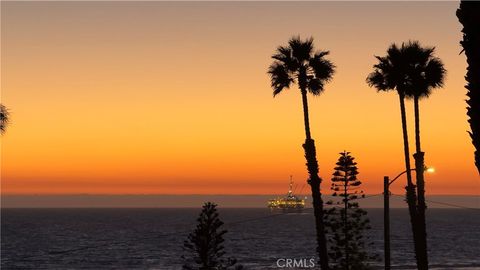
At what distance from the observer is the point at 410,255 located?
153500 millimetres

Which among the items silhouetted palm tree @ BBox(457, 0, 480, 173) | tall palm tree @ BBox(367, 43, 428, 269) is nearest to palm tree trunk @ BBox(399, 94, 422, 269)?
tall palm tree @ BBox(367, 43, 428, 269)

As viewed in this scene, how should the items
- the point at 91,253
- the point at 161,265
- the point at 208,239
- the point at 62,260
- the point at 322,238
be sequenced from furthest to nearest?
the point at 91,253 → the point at 62,260 → the point at 161,265 → the point at 208,239 → the point at 322,238

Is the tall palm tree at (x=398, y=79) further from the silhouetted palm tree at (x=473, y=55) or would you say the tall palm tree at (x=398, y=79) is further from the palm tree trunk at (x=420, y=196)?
the silhouetted palm tree at (x=473, y=55)

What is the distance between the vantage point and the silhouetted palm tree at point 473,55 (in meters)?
17.8

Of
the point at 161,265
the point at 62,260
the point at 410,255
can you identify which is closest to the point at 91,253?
the point at 62,260

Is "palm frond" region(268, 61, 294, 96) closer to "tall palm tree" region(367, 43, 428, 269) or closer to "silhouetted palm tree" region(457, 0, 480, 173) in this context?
"tall palm tree" region(367, 43, 428, 269)

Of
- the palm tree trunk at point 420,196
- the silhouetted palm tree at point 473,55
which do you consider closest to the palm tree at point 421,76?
the palm tree trunk at point 420,196

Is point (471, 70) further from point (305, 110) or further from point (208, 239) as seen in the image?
point (208, 239)

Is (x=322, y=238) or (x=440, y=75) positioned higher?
(x=440, y=75)

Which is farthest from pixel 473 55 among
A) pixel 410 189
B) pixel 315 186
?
pixel 410 189

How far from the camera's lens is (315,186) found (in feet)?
143

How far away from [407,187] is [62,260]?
118217mm

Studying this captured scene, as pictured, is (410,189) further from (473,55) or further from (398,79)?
(473,55)

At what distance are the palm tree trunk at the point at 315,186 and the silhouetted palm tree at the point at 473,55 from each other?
2484 cm
